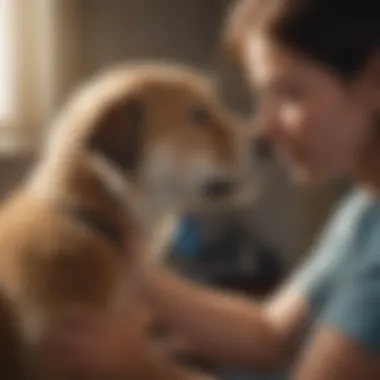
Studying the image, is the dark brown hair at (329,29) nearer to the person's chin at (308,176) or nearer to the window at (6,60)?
the person's chin at (308,176)

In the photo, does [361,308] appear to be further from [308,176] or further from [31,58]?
[31,58]

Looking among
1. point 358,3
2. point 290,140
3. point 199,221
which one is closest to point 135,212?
point 199,221

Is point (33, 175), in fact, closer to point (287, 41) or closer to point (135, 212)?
point (135, 212)

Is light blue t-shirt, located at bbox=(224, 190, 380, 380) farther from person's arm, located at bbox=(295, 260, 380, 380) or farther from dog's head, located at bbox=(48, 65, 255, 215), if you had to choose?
dog's head, located at bbox=(48, 65, 255, 215)

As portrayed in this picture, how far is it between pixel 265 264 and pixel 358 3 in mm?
257

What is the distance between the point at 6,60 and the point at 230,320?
0.32m

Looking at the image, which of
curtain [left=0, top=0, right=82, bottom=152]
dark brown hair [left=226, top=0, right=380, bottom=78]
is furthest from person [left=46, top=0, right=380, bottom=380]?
curtain [left=0, top=0, right=82, bottom=152]

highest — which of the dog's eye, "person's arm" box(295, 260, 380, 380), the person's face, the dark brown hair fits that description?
the dog's eye

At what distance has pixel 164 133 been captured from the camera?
0.74 metres

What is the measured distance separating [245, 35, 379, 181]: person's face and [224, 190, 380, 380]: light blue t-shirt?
5 centimetres

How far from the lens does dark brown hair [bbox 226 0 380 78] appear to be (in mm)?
572

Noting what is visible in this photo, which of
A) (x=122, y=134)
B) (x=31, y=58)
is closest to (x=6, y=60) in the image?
(x=31, y=58)

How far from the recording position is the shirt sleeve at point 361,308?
0.57 m

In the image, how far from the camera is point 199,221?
689 mm
